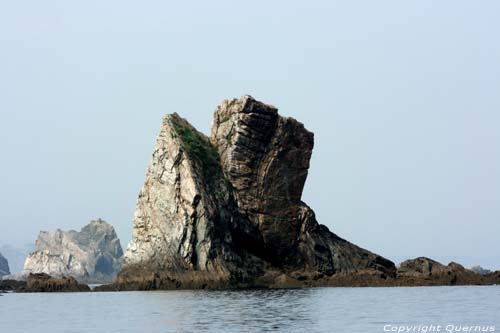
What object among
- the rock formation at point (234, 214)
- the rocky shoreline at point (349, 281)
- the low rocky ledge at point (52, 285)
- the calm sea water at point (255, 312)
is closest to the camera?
the calm sea water at point (255, 312)

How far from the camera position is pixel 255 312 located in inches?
2603

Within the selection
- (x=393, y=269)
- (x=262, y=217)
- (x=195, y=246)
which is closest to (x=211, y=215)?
(x=195, y=246)

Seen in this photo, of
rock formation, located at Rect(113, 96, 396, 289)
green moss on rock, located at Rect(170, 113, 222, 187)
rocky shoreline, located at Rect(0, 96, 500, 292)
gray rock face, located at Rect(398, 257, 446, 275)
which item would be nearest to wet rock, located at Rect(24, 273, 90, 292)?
rocky shoreline, located at Rect(0, 96, 500, 292)

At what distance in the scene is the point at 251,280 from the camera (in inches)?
4348

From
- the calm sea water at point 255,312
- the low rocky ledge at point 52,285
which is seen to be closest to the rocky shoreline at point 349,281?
the low rocky ledge at point 52,285

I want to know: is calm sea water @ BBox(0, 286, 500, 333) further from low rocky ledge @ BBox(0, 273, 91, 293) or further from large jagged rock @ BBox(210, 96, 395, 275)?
large jagged rock @ BBox(210, 96, 395, 275)

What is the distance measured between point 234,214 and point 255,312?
48.4 meters

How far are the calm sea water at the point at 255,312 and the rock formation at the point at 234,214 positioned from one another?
1128 cm

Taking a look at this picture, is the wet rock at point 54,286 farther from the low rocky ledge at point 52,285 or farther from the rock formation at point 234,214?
the rock formation at point 234,214

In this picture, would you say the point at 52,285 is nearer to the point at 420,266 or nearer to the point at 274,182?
the point at 274,182

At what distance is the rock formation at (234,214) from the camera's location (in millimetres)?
106875

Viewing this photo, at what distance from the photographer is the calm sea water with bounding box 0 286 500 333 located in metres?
56.6

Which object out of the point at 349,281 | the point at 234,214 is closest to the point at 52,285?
the point at 234,214

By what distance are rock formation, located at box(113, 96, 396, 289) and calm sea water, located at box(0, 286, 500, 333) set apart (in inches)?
444
